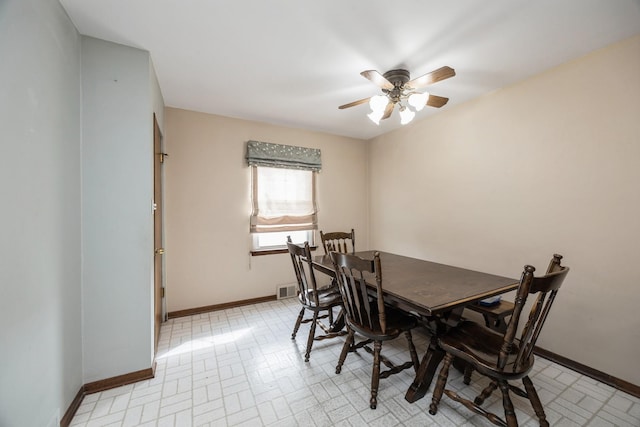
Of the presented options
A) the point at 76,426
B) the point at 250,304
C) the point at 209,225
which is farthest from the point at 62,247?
the point at 250,304

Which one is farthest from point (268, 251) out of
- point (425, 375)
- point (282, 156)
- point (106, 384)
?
point (425, 375)

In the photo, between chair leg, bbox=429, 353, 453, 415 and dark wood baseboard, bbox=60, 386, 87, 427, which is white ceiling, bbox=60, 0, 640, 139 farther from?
dark wood baseboard, bbox=60, 386, 87, 427

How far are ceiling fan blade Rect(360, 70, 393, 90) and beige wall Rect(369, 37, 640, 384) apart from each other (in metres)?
1.37

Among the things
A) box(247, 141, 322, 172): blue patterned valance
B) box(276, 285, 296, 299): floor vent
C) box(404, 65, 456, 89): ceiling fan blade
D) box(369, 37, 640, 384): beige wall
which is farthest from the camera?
box(276, 285, 296, 299): floor vent

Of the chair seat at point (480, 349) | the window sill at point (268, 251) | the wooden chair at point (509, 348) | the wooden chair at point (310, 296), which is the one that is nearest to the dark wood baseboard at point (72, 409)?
the wooden chair at point (310, 296)

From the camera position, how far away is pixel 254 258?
3287 millimetres

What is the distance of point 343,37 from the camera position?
1.70 meters

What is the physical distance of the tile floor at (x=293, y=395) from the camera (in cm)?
147

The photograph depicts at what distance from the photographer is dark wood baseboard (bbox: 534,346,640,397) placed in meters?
1.68

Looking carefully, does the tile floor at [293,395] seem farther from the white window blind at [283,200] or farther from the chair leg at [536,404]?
the white window blind at [283,200]

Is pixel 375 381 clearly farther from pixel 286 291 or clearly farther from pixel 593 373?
pixel 286 291

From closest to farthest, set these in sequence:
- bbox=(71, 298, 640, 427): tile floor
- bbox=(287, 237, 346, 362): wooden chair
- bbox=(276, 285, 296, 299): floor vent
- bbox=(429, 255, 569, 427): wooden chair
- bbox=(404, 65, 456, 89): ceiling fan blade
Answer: bbox=(429, 255, 569, 427): wooden chair, bbox=(71, 298, 640, 427): tile floor, bbox=(404, 65, 456, 89): ceiling fan blade, bbox=(287, 237, 346, 362): wooden chair, bbox=(276, 285, 296, 299): floor vent

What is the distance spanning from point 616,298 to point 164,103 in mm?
4361

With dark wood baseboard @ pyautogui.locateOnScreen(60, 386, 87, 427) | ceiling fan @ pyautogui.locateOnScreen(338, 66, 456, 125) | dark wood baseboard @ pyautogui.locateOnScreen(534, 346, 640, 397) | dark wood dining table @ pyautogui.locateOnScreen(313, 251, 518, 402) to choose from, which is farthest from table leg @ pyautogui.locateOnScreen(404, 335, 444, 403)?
dark wood baseboard @ pyautogui.locateOnScreen(60, 386, 87, 427)
